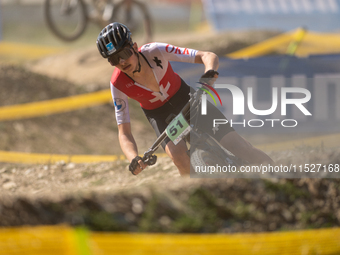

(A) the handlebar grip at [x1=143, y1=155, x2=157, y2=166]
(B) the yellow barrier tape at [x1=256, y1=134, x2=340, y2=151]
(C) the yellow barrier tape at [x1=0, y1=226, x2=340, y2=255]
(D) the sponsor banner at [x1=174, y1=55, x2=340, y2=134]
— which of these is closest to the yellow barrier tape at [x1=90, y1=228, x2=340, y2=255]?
(C) the yellow barrier tape at [x1=0, y1=226, x2=340, y2=255]

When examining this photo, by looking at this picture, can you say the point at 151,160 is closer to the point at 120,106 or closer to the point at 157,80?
the point at 120,106

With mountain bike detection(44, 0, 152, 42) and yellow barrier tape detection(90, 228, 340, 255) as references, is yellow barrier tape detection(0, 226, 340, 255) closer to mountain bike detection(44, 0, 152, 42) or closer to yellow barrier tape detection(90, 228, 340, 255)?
yellow barrier tape detection(90, 228, 340, 255)

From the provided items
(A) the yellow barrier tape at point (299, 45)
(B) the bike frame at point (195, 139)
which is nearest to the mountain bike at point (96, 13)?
(A) the yellow barrier tape at point (299, 45)

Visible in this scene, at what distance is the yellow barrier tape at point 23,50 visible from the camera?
17.3m

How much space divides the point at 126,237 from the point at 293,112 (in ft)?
9.70

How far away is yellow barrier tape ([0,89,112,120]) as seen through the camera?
361 inches

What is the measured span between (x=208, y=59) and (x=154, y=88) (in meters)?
0.74

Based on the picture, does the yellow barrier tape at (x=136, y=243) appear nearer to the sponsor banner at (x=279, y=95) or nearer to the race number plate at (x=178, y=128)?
the race number plate at (x=178, y=128)

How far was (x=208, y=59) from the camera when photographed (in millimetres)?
4168

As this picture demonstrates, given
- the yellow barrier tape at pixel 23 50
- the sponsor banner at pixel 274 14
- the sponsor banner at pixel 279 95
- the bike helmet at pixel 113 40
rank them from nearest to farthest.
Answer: the bike helmet at pixel 113 40 < the sponsor banner at pixel 279 95 < the sponsor banner at pixel 274 14 < the yellow barrier tape at pixel 23 50

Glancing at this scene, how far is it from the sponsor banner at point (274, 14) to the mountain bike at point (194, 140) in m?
12.6

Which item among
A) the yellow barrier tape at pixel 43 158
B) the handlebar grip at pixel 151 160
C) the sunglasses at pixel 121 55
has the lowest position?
the yellow barrier tape at pixel 43 158

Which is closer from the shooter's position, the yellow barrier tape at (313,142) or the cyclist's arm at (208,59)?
the cyclist's arm at (208,59)

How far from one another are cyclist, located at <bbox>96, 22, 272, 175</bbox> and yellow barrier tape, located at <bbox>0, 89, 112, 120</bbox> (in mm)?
5596
